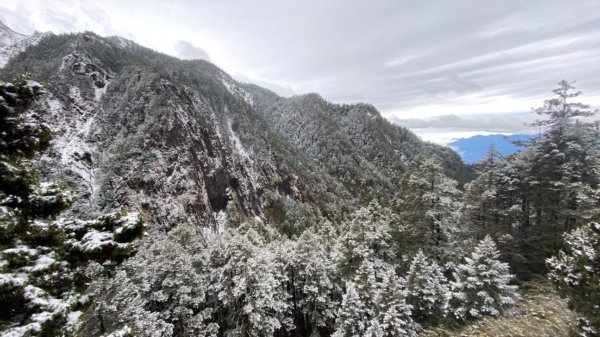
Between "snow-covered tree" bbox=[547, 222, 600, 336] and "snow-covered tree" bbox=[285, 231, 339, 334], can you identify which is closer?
"snow-covered tree" bbox=[547, 222, 600, 336]

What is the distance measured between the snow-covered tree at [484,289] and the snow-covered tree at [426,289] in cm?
139

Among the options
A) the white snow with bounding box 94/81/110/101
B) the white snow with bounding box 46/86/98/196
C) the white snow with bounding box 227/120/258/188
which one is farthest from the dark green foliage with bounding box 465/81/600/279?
the white snow with bounding box 94/81/110/101

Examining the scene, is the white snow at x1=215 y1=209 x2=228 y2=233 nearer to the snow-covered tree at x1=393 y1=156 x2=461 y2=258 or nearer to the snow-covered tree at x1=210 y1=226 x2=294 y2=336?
the snow-covered tree at x1=210 y1=226 x2=294 y2=336

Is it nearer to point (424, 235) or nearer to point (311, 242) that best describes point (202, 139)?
point (311, 242)

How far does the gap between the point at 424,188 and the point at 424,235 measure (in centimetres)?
327

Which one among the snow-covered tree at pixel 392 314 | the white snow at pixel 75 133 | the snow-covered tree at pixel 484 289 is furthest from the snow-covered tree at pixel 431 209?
the white snow at pixel 75 133

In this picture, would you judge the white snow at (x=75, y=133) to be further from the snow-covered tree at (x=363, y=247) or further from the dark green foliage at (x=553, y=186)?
the dark green foliage at (x=553, y=186)

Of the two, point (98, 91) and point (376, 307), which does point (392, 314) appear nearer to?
point (376, 307)

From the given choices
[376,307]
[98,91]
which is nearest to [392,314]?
[376,307]

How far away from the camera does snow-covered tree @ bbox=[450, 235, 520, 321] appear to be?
14195 mm

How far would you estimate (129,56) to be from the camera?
12925cm

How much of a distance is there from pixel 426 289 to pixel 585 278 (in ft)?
28.3

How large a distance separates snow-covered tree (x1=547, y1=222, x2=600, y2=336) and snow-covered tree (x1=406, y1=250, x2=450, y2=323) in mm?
7071

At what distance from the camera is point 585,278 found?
933 cm
